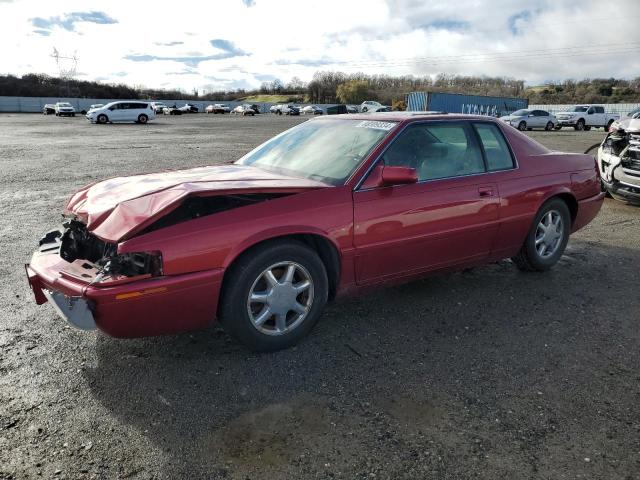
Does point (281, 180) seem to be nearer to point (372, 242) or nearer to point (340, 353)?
point (372, 242)

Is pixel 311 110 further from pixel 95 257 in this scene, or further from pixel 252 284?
pixel 252 284

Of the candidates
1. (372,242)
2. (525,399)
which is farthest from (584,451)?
(372,242)

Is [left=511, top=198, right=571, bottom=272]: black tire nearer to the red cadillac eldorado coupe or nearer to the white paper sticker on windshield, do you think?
the red cadillac eldorado coupe

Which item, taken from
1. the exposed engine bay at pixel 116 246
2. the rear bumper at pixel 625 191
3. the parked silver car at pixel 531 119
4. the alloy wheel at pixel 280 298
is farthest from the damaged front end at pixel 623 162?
the parked silver car at pixel 531 119

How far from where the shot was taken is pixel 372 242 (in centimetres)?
355

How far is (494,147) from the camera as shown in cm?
445

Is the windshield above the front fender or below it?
above

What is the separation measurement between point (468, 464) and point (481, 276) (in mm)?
2731

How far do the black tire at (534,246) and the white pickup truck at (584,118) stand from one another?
3322 centimetres

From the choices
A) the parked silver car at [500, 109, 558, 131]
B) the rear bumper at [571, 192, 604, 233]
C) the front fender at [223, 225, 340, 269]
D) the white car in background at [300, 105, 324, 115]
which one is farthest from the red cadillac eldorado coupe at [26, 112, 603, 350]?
the white car in background at [300, 105, 324, 115]

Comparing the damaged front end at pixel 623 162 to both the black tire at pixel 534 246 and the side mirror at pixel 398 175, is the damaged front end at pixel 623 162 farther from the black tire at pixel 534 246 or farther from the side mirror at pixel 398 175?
the side mirror at pixel 398 175

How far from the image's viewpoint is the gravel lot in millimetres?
2334

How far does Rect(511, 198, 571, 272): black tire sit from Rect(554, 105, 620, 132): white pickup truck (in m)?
33.2

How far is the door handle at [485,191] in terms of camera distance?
414 centimetres
